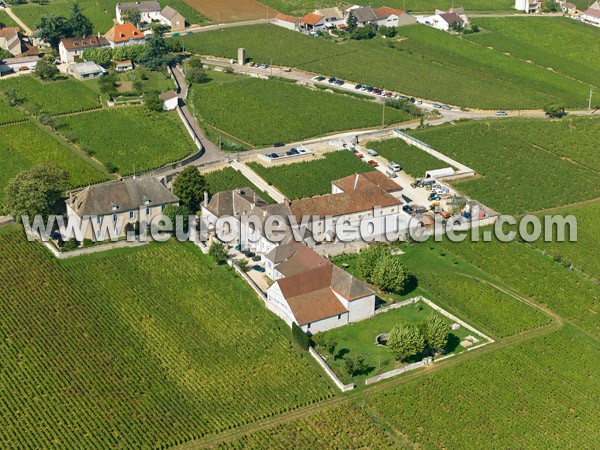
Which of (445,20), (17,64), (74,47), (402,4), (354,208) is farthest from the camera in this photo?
(402,4)

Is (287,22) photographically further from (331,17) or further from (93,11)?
(93,11)

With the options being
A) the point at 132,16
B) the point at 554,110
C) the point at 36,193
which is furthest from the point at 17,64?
the point at 554,110

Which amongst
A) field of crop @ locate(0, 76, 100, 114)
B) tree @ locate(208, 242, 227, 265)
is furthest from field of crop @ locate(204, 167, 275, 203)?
field of crop @ locate(0, 76, 100, 114)

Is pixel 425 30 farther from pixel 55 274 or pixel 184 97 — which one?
pixel 55 274

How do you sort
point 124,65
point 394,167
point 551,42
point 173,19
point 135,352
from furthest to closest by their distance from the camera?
point 551,42 → point 173,19 → point 124,65 → point 394,167 → point 135,352

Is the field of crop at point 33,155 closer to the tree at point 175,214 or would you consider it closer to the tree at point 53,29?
the tree at point 175,214
